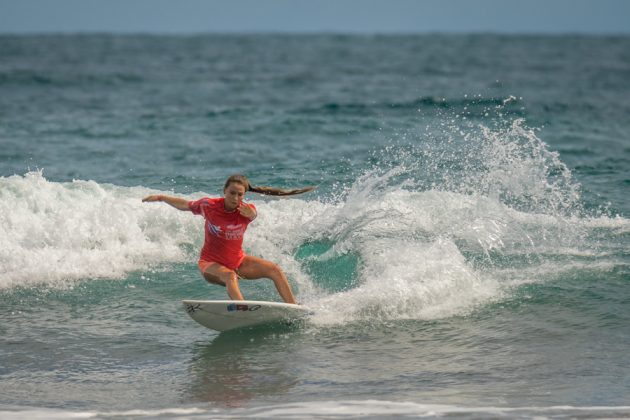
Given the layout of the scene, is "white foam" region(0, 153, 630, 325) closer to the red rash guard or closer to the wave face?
the wave face

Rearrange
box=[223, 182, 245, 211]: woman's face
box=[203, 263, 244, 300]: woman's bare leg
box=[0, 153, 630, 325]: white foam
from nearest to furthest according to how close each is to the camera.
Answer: box=[223, 182, 245, 211]: woman's face, box=[203, 263, 244, 300]: woman's bare leg, box=[0, 153, 630, 325]: white foam

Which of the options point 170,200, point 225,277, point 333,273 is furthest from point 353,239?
point 170,200

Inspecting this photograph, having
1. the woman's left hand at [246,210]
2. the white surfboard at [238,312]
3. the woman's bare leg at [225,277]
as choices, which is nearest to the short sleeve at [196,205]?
the woman's left hand at [246,210]

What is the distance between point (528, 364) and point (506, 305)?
71.7 inches

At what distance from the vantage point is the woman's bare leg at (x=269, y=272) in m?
9.74

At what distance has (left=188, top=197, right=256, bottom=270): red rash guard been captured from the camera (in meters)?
9.55

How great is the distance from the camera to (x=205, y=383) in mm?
8297

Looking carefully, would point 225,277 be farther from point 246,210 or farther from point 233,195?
point 233,195

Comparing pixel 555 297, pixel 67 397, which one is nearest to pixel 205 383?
pixel 67 397

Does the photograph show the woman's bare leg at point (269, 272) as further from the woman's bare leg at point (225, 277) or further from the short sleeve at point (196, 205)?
the short sleeve at point (196, 205)

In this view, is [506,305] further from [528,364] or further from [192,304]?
[192,304]

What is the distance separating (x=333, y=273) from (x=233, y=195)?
2981 mm

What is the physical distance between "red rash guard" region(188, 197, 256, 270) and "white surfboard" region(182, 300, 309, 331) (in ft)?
1.61

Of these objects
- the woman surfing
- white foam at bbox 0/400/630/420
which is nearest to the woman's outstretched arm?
the woman surfing
